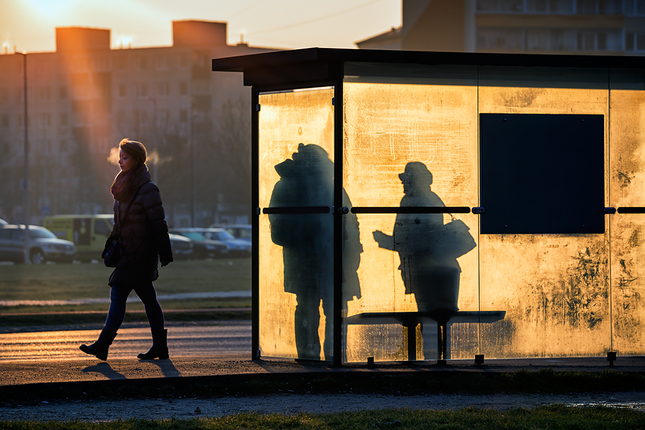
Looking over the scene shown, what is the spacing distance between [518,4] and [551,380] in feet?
Result: 161

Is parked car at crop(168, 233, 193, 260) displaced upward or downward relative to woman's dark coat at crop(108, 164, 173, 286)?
downward

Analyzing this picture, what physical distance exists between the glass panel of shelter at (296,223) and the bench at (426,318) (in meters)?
0.36

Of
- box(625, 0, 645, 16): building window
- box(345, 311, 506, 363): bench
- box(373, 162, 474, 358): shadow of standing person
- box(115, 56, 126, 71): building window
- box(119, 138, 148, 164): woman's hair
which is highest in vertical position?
box(115, 56, 126, 71): building window

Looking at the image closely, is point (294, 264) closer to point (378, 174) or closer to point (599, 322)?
point (378, 174)

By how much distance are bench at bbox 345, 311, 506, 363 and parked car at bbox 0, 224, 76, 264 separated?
3232cm

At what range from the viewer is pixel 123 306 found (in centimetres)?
720

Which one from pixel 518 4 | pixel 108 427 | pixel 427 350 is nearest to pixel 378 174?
pixel 427 350

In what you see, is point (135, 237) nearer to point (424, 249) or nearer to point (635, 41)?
point (424, 249)

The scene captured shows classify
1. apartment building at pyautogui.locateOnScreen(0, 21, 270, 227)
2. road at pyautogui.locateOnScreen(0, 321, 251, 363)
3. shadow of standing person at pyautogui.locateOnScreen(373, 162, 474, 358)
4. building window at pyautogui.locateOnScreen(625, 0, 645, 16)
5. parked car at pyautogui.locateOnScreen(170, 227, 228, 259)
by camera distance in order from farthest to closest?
apartment building at pyautogui.locateOnScreen(0, 21, 270, 227)
building window at pyautogui.locateOnScreen(625, 0, 645, 16)
parked car at pyautogui.locateOnScreen(170, 227, 228, 259)
road at pyautogui.locateOnScreen(0, 321, 251, 363)
shadow of standing person at pyautogui.locateOnScreen(373, 162, 474, 358)

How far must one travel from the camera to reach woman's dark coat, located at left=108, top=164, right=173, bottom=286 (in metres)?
7.07

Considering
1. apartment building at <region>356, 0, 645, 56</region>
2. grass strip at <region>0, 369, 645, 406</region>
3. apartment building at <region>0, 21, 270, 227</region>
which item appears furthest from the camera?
apartment building at <region>0, 21, 270, 227</region>

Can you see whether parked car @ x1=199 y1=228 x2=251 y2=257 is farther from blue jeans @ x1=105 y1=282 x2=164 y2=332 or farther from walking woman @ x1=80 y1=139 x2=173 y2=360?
walking woman @ x1=80 y1=139 x2=173 y2=360

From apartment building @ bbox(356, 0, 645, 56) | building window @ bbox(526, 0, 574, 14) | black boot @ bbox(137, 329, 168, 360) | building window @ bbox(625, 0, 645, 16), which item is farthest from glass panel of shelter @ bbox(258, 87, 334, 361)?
building window @ bbox(625, 0, 645, 16)

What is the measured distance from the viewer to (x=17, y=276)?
86.0ft
